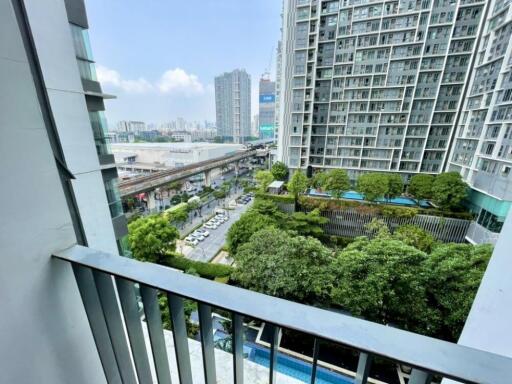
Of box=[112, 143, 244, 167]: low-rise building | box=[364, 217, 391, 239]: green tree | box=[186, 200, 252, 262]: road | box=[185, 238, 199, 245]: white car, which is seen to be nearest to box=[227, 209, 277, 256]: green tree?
box=[186, 200, 252, 262]: road

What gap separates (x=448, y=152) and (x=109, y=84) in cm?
1385

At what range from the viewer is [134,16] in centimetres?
132

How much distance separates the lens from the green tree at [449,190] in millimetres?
8188

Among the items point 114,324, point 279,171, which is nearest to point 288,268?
point 114,324

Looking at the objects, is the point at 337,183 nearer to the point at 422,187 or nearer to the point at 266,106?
the point at 422,187

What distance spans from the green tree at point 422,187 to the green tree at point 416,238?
2.64 m

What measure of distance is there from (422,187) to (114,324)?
11.4 meters

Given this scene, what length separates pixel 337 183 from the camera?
9.66 metres

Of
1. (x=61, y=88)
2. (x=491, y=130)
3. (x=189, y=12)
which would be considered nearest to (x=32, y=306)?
(x=61, y=88)

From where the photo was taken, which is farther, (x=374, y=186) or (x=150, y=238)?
(x=374, y=186)

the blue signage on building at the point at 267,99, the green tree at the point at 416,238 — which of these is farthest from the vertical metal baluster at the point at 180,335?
the blue signage on building at the point at 267,99

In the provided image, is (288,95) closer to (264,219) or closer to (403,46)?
(403,46)

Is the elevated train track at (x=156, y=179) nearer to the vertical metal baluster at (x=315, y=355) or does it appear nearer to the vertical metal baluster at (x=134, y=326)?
the vertical metal baluster at (x=134, y=326)

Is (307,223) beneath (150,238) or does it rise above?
beneath
